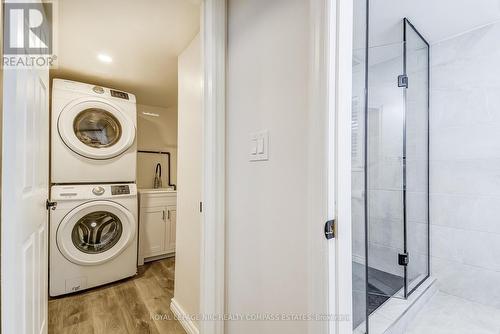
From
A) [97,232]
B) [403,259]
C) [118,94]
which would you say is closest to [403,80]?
[403,259]

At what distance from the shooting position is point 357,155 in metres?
0.91

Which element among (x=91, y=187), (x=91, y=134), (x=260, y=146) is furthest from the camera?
(x=91, y=134)

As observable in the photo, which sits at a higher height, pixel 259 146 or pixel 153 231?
pixel 259 146

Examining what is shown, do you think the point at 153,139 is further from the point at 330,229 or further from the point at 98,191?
the point at 330,229

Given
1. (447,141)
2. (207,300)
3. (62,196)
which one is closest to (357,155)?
(207,300)

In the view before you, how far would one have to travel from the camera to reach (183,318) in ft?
5.60

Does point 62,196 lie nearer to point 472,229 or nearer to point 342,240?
point 342,240

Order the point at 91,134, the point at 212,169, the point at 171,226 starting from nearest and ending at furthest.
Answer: the point at 212,169 → the point at 91,134 → the point at 171,226

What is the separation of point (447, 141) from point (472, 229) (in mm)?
672

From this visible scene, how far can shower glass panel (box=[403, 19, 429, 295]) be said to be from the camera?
171cm

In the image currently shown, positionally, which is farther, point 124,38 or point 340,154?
point 124,38

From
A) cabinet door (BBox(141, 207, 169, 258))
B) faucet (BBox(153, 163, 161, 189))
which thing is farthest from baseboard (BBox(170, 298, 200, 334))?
faucet (BBox(153, 163, 161, 189))

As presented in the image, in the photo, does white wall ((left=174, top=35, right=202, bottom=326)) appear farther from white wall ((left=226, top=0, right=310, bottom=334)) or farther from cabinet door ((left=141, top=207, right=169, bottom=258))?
cabinet door ((left=141, top=207, right=169, bottom=258))

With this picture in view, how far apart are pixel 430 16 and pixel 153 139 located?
3.24 metres
